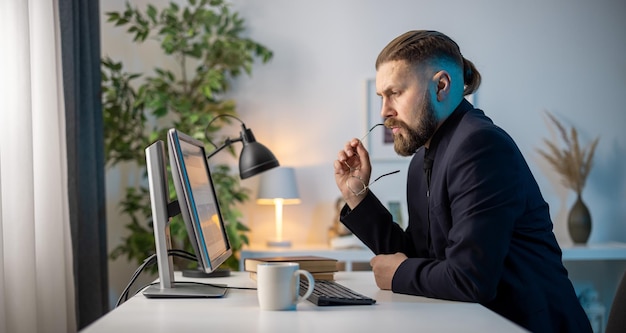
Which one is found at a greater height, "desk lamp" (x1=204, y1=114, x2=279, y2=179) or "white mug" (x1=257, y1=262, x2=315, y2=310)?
"desk lamp" (x1=204, y1=114, x2=279, y2=179)

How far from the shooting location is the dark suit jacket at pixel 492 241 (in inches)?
58.9

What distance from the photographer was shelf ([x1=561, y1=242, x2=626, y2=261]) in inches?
152

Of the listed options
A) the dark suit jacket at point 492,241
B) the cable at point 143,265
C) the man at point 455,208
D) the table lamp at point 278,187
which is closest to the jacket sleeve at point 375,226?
the man at point 455,208

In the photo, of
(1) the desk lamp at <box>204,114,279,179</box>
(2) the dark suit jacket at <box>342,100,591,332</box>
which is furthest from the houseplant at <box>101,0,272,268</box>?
(2) the dark suit jacket at <box>342,100,591,332</box>

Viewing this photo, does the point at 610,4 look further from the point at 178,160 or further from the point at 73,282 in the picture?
the point at 178,160

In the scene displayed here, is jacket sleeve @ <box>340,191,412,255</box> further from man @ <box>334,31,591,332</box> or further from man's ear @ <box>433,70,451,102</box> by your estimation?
man's ear @ <box>433,70,451,102</box>

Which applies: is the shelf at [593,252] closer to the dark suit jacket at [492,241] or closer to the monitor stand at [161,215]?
the dark suit jacket at [492,241]

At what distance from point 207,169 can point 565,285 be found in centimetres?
92

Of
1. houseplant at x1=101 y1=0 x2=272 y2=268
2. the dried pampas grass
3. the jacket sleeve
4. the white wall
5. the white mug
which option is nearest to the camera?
the white mug

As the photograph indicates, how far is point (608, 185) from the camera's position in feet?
14.3

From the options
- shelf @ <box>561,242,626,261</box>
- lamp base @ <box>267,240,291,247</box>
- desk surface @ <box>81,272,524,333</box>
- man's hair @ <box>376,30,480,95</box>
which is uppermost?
man's hair @ <box>376,30,480,95</box>

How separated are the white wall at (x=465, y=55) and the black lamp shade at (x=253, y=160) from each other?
6.15 feet

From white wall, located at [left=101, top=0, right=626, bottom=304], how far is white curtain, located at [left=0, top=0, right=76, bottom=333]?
1464 mm

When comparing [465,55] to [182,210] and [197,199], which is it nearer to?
[197,199]
